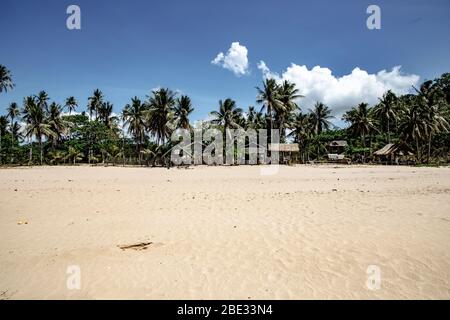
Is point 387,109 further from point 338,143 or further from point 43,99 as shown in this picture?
point 43,99

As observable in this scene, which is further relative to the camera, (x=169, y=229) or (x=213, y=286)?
(x=169, y=229)

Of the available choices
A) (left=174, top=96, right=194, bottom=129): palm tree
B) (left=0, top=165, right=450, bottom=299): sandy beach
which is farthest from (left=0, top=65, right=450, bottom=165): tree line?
(left=0, top=165, right=450, bottom=299): sandy beach

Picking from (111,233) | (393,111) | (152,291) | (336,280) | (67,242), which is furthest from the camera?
(393,111)

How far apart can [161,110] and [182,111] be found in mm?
3680

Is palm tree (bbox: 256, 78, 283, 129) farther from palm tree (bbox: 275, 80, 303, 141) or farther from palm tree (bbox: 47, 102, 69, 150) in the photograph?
palm tree (bbox: 47, 102, 69, 150)

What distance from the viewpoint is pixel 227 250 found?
515 cm

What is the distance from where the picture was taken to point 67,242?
558cm

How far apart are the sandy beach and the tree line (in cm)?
3068

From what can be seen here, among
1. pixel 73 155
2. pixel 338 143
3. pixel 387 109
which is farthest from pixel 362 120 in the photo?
pixel 73 155

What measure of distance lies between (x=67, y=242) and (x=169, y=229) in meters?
2.07
